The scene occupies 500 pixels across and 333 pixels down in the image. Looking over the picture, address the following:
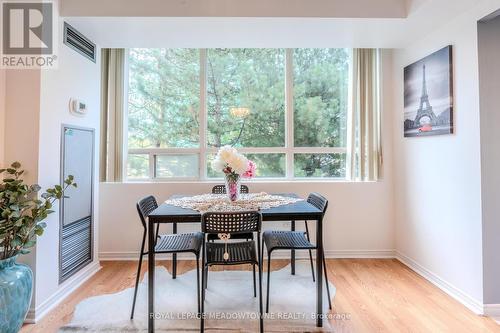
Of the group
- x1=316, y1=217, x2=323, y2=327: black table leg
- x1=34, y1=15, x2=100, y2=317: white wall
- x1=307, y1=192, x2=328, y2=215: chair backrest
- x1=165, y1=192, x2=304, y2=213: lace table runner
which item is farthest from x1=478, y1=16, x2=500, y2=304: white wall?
x1=34, y1=15, x2=100, y2=317: white wall

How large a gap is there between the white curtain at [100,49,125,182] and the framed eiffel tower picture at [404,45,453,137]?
3.37m

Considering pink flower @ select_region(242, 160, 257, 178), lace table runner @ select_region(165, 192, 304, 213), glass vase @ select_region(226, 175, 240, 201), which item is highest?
pink flower @ select_region(242, 160, 257, 178)

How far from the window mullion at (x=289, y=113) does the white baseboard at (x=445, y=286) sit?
1.68 meters

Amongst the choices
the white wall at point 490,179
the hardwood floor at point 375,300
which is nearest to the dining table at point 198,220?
the hardwood floor at point 375,300

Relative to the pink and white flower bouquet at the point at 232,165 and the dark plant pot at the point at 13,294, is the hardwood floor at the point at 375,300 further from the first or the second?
the pink and white flower bouquet at the point at 232,165

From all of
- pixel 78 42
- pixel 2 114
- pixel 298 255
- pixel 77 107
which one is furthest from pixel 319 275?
pixel 78 42

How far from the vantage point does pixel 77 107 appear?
264 cm

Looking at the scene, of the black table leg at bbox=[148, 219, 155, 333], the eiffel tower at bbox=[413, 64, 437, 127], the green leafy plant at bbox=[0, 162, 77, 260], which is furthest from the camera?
the eiffel tower at bbox=[413, 64, 437, 127]

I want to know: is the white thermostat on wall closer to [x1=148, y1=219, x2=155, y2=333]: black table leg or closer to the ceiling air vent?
the ceiling air vent

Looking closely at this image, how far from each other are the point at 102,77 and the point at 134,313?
→ 2714 millimetres

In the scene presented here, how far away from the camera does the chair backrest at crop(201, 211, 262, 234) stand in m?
1.91

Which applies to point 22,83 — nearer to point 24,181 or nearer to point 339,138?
point 24,181

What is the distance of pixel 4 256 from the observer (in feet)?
6.16

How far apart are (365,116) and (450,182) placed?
1262 mm
